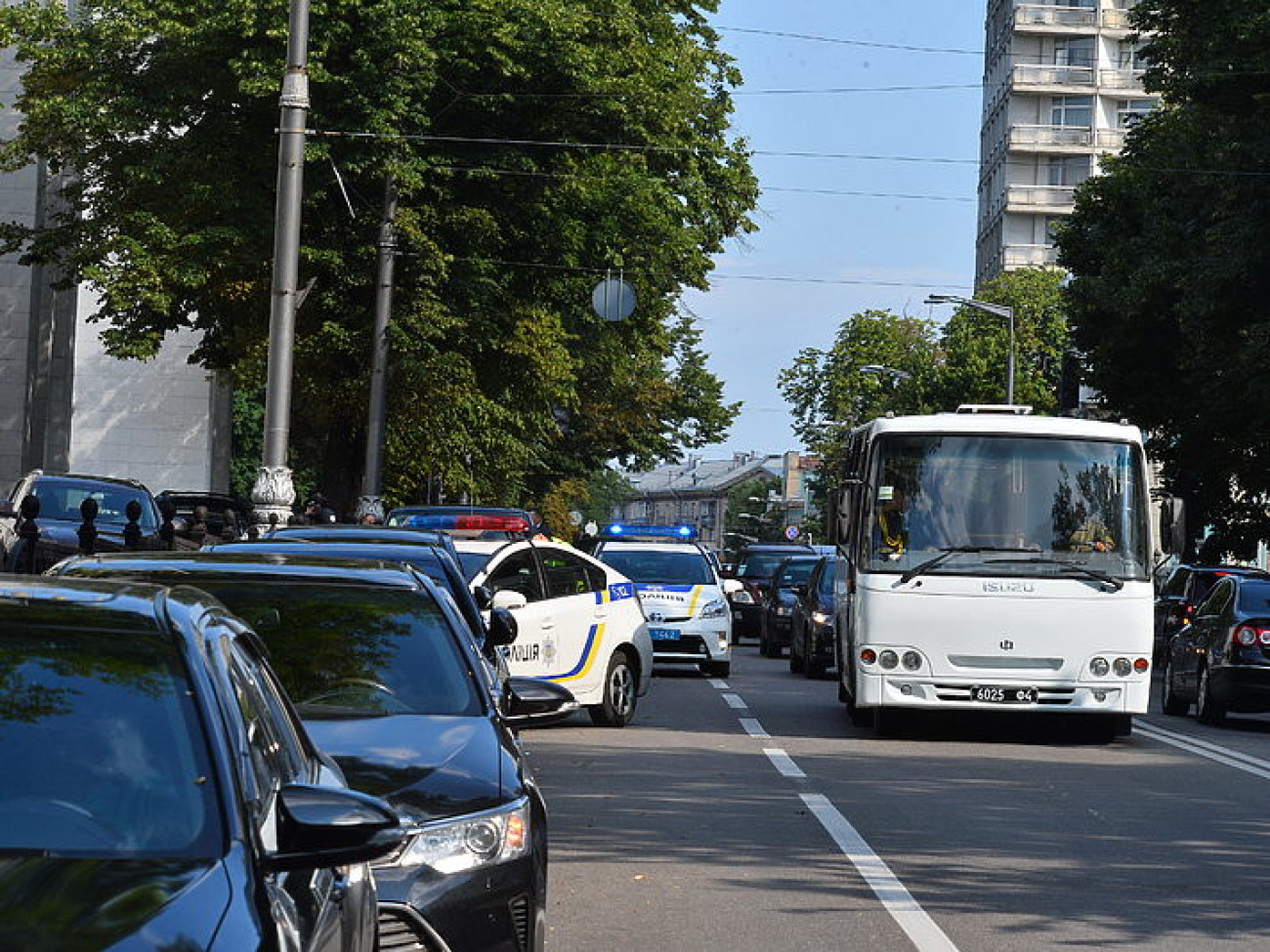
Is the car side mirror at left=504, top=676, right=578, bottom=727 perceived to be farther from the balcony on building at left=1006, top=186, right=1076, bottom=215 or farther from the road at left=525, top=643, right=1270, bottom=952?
the balcony on building at left=1006, top=186, right=1076, bottom=215

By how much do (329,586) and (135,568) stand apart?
0.80 m

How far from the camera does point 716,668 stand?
2995cm

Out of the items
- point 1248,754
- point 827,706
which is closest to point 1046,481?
point 1248,754

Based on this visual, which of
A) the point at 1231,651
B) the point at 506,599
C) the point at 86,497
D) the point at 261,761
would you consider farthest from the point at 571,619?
the point at 261,761

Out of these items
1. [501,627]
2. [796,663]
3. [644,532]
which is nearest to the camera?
[501,627]

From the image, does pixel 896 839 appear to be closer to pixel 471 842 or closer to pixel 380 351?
pixel 471 842

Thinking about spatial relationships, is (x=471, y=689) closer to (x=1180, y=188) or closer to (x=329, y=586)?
(x=329, y=586)

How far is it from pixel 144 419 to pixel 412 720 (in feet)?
190

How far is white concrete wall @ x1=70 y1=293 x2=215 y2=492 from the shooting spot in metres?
64.2

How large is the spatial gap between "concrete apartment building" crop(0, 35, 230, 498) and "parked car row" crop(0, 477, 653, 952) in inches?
1821

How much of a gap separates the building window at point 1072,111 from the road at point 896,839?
291ft

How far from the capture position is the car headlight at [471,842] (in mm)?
6957

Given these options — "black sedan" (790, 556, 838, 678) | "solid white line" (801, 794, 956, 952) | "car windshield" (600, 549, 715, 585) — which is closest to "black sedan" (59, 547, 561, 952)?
"solid white line" (801, 794, 956, 952)

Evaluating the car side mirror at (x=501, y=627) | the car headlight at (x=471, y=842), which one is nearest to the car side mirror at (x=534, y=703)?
the car headlight at (x=471, y=842)
